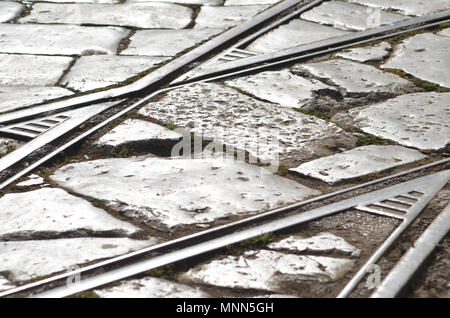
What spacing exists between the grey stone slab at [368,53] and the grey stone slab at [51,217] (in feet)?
6.68

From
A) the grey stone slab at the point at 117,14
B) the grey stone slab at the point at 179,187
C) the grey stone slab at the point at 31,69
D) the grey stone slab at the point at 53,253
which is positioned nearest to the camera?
the grey stone slab at the point at 53,253

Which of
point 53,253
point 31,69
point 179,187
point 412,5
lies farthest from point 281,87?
point 412,5

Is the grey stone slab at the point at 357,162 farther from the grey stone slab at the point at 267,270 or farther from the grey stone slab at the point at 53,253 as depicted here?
the grey stone slab at the point at 53,253

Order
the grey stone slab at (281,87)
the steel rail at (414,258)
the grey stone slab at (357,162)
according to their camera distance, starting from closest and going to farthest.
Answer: the steel rail at (414,258) → the grey stone slab at (357,162) → the grey stone slab at (281,87)

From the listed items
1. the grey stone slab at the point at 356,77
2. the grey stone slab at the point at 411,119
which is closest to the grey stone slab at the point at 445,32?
the grey stone slab at the point at 356,77

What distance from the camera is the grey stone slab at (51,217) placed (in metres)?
2.08

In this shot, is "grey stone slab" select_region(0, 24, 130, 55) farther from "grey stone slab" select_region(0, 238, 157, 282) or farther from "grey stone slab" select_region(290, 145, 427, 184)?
"grey stone slab" select_region(0, 238, 157, 282)

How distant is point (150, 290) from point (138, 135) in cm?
113

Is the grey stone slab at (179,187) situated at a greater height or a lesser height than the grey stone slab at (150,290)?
greater

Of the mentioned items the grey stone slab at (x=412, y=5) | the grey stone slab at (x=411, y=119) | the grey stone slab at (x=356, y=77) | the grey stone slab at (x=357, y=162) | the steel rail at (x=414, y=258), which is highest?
the grey stone slab at (x=412, y=5)

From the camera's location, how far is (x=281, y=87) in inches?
131

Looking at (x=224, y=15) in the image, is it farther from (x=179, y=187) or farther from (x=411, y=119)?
(x=179, y=187)

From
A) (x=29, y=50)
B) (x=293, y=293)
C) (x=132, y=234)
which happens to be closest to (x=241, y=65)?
(x=29, y=50)
